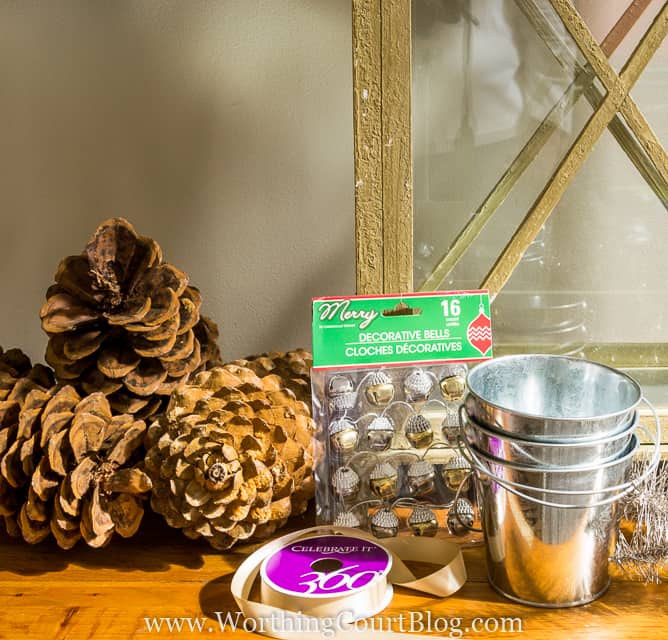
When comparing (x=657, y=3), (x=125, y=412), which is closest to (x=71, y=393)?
(x=125, y=412)

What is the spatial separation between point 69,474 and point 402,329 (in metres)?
0.27

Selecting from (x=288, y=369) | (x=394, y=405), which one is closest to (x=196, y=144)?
(x=288, y=369)

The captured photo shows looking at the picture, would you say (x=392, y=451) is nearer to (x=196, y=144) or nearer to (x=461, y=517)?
(x=461, y=517)

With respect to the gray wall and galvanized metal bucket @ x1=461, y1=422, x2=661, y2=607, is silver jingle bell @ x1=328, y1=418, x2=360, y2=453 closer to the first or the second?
galvanized metal bucket @ x1=461, y1=422, x2=661, y2=607

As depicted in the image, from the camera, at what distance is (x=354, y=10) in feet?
1.87

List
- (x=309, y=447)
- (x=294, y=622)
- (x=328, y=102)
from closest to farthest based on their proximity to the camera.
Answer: (x=294, y=622)
(x=309, y=447)
(x=328, y=102)

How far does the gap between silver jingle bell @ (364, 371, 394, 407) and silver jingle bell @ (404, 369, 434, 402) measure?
0.05 ft

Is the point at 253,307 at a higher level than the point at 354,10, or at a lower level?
lower

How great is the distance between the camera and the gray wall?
81 cm

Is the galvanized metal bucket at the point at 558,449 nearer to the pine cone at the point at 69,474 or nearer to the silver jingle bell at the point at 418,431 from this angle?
the silver jingle bell at the point at 418,431

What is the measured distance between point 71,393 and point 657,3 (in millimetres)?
552

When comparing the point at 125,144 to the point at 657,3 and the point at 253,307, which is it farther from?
the point at 657,3

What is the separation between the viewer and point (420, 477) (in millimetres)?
592

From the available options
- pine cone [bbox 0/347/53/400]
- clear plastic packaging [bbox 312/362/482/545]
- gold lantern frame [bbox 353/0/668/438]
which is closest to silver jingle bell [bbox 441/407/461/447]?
clear plastic packaging [bbox 312/362/482/545]
